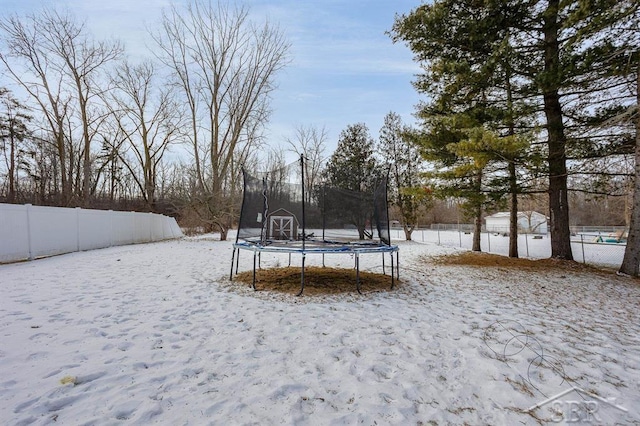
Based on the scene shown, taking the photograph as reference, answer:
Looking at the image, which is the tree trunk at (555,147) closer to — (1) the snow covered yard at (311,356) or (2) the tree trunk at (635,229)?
(2) the tree trunk at (635,229)

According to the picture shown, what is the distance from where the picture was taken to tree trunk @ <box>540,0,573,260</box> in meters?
7.14

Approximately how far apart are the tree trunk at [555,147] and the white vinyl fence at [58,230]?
1308 centimetres

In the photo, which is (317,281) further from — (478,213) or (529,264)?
(478,213)

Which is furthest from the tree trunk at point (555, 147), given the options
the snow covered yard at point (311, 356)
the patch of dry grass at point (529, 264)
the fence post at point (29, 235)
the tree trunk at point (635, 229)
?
the fence post at point (29, 235)

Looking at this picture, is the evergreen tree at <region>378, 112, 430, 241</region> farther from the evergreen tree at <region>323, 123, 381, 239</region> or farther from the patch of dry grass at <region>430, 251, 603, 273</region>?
the patch of dry grass at <region>430, 251, 603, 273</region>

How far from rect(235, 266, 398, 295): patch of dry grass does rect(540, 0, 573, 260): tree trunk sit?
528 cm

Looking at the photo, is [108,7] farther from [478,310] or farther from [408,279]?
[478,310]

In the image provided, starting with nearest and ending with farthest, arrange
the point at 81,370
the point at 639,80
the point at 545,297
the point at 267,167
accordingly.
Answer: the point at 81,370 < the point at 545,297 < the point at 639,80 < the point at 267,167

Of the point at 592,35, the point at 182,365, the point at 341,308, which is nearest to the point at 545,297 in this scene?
the point at 341,308

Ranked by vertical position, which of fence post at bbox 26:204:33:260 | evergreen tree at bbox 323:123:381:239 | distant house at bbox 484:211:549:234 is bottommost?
distant house at bbox 484:211:549:234

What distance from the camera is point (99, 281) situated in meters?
5.25

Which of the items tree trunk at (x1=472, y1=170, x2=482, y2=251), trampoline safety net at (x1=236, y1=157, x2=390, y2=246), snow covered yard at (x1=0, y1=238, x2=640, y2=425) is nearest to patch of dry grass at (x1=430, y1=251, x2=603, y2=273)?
tree trunk at (x1=472, y1=170, x2=482, y2=251)

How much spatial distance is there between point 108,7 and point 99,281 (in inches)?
280

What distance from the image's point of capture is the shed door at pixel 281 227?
251 inches
